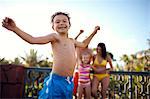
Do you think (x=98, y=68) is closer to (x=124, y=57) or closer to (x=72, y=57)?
(x=72, y=57)

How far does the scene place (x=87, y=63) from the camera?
18.6 feet

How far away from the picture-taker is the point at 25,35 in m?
2.54

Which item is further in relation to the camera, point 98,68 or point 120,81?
point 120,81

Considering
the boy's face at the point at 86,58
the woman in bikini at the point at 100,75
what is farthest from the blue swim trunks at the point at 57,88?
the woman in bikini at the point at 100,75

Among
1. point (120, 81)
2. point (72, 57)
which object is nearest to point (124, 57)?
point (120, 81)

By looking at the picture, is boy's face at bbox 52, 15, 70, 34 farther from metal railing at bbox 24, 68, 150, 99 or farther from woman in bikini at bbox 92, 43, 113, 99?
woman in bikini at bbox 92, 43, 113, 99

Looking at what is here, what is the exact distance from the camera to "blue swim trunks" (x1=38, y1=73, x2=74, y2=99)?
9.16 ft

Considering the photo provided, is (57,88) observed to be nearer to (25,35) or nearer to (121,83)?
(25,35)

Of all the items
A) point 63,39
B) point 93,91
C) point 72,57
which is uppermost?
point 63,39

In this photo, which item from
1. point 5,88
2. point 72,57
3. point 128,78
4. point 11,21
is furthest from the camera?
point 128,78

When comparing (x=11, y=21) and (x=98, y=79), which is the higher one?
(x=11, y=21)

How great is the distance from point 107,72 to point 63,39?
115 inches

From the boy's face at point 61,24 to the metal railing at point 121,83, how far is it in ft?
8.75

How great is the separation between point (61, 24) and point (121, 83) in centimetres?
369
